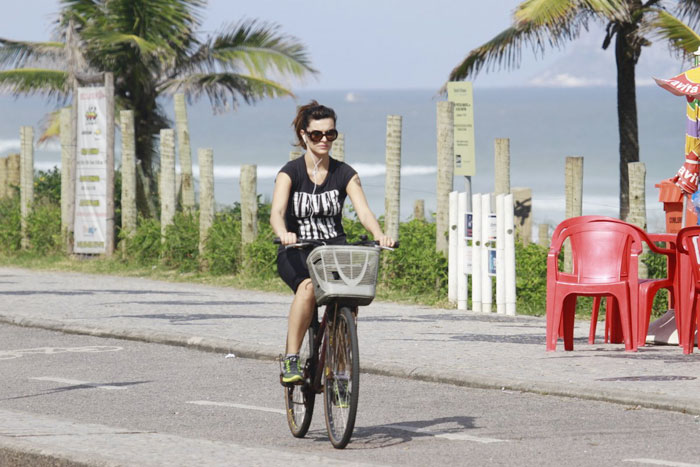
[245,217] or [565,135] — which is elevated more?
[565,135]

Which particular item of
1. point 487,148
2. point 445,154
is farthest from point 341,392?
point 487,148

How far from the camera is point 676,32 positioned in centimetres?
2228

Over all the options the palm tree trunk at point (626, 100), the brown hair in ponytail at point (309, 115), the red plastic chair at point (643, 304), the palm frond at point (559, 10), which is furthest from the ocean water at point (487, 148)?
the brown hair in ponytail at point (309, 115)

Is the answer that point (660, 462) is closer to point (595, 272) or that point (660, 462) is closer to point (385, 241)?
point (385, 241)

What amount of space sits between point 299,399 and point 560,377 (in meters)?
2.57

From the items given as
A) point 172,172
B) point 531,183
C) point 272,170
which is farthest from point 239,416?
point 272,170

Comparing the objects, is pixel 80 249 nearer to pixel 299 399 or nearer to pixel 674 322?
pixel 674 322

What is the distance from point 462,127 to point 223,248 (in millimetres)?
4551

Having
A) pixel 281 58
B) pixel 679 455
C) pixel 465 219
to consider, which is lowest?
pixel 679 455

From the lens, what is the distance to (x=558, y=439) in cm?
786

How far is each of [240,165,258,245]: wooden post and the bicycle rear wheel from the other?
1114 cm

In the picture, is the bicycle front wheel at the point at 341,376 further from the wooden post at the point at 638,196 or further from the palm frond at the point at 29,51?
the palm frond at the point at 29,51

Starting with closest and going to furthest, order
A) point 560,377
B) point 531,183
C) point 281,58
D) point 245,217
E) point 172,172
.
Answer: point 560,377 < point 245,217 < point 172,172 < point 281,58 < point 531,183

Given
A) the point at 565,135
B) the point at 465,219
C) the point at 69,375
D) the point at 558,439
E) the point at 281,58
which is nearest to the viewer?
the point at 558,439
